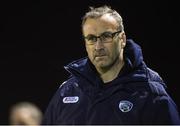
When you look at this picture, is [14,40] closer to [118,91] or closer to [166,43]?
[166,43]

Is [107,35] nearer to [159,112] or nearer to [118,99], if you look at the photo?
[118,99]

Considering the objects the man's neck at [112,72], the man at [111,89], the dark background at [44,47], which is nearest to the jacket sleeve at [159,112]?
the man at [111,89]

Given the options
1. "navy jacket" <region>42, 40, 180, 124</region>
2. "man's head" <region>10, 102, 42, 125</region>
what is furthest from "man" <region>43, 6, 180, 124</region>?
"man's head" <region>10, 102, 42, 125</region>

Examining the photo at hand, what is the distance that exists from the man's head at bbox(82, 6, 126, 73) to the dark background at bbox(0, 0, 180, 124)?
1.97m

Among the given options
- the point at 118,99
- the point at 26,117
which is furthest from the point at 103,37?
the point at 26,117

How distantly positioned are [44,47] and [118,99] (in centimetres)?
251

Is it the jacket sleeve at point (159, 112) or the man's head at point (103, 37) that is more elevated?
the man's head at point (103, 37)

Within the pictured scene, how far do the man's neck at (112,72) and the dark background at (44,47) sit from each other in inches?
78.5

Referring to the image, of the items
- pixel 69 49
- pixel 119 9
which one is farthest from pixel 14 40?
pixel 119 9

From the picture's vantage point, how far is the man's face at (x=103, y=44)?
3217 millimetres

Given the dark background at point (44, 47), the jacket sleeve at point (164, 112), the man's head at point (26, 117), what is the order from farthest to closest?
1. the dark background at point (44, 47)
2. the man's head at point (26, 117)
3. the jacket sleeve at point (164, 112)

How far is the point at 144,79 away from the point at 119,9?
2.08m

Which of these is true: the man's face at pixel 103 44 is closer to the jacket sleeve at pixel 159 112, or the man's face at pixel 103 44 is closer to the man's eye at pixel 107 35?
the man's eye at pixel 107 35

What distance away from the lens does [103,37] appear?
10.6ft
